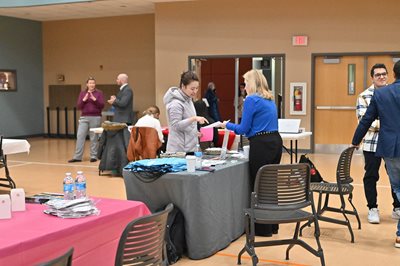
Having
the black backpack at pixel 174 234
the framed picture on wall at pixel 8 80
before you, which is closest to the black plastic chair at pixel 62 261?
the black backpack at pixel 174 234

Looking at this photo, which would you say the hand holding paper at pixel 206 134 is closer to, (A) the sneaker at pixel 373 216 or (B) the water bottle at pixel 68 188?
(A) the sneaker at pixel 373 216

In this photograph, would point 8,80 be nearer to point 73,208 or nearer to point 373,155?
point 373,155

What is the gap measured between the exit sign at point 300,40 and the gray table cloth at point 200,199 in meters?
6.85

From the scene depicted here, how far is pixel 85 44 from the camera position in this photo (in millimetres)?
14516

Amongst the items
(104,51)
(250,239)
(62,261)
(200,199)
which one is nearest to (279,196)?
(250,239)

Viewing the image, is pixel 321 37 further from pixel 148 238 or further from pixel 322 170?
pixel 148 238

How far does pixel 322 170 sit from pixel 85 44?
8217 millimetres

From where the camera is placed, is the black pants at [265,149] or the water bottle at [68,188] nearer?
the water bottle at [68,188]

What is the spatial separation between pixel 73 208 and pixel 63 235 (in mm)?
305

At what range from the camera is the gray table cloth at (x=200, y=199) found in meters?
4.12

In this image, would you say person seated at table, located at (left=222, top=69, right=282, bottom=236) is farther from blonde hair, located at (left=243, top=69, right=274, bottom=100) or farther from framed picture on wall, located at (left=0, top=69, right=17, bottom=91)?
framed picture on wall, located at (left=0, top=69, right=17, bottom=91)

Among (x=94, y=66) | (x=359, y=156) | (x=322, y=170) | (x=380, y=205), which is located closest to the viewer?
(x=380, y=205)

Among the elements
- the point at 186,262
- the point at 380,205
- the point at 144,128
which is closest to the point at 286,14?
the point at 144,128

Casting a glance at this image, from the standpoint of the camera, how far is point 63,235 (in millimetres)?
2615
